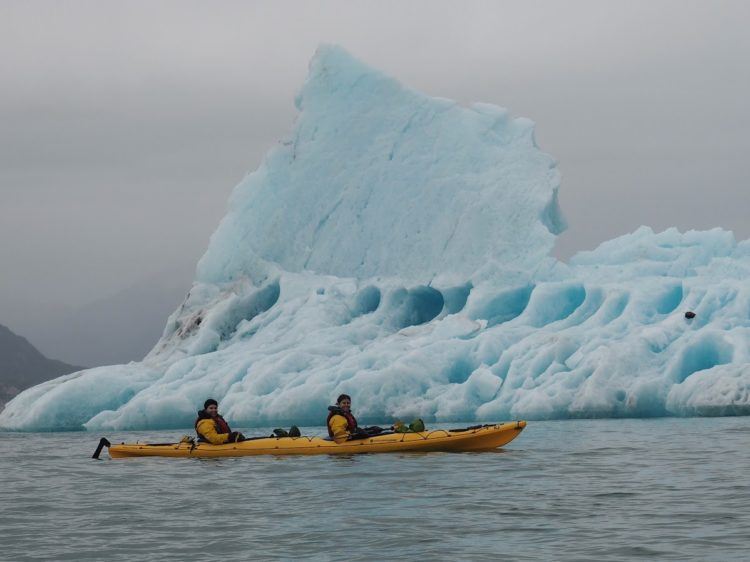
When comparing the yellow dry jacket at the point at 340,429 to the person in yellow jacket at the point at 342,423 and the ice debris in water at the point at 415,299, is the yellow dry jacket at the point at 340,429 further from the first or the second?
the ice debris in water at the point at 415,299

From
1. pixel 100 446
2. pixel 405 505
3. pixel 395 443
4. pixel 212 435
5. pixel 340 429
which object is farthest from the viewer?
pixel 100 446

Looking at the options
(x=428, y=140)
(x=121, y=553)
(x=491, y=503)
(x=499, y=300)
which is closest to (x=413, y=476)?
(x=491, y=503)

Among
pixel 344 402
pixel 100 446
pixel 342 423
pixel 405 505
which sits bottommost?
pixel 405 505

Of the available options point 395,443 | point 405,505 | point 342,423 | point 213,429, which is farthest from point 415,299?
point 405,505

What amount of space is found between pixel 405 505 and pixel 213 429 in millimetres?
7861

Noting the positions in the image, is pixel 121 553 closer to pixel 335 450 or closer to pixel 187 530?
pixel 187 530

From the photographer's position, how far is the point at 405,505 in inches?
456

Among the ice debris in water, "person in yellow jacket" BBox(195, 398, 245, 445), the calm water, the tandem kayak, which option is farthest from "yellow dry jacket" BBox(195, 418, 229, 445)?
the ice debris in water

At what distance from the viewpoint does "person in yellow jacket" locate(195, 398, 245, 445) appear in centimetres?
1877

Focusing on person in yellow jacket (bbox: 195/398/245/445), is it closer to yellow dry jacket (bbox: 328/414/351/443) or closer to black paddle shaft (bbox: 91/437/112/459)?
yellow dry jacket (bbox: 328/414/351/443)

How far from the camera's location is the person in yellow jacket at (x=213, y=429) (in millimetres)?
18766

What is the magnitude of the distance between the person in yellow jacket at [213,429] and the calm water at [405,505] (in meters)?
0.42

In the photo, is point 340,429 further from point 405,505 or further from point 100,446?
point 405,505

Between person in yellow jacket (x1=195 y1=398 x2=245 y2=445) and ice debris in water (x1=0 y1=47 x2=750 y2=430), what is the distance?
7.52m
